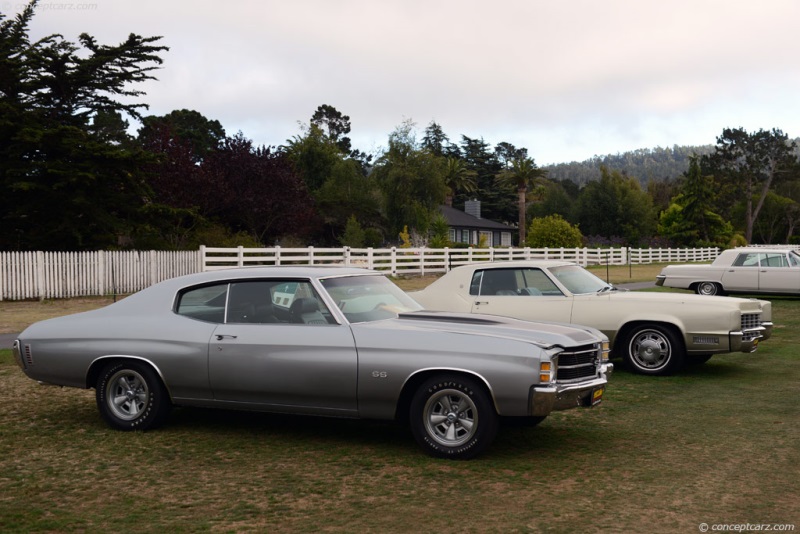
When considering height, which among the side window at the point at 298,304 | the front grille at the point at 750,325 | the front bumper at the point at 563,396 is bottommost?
the front bumper at the point at 563,396

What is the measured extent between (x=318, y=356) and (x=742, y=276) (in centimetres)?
2035

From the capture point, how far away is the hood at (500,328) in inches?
265

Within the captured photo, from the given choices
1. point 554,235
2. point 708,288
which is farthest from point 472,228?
point 708,288

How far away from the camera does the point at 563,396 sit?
21.4 feet

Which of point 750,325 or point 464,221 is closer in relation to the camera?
point 750,325

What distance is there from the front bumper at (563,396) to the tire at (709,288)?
18.7 m

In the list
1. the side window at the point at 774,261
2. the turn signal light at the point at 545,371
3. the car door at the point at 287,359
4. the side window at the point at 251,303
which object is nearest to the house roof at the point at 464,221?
the side window at the point at 774,261

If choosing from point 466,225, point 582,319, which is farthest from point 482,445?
point 466,225

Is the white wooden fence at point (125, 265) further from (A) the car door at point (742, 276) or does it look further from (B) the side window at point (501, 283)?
(A) the car door at point (742, 276)

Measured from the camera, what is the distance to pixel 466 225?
8606cm

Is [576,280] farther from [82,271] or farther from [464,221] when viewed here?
[464,221]

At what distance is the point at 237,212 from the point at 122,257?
20.2m

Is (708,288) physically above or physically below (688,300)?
below

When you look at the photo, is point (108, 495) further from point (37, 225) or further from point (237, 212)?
point (237, 212)
